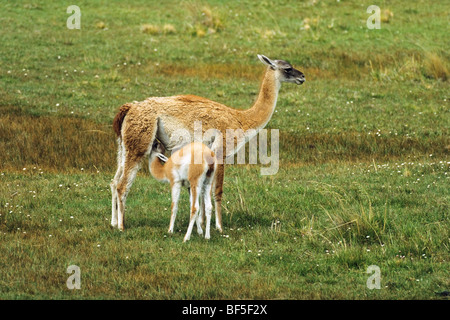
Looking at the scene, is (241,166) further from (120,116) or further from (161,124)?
(120,116)

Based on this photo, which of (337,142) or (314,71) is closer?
(337,142)

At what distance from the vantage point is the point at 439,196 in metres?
10.9

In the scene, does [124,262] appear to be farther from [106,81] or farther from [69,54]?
[69,54]

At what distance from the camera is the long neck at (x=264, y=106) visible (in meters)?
Answer: 10.6

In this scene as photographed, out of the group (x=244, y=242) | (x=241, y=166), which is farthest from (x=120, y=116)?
(x=241, y=166)

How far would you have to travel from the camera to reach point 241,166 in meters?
13.8

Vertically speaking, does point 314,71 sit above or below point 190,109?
below

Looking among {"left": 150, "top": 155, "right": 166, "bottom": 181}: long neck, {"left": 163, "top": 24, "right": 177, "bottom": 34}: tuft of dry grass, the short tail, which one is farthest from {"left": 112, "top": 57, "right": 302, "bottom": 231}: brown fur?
{"left": 163, "top": 24, "right": 177, "bottom": 34}: tuft of dry grass

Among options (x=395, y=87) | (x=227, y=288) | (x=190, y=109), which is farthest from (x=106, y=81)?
(x=227, y=288)

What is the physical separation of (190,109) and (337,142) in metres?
5.75

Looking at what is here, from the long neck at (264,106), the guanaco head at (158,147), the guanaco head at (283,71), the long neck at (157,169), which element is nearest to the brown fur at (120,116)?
the guanaco head at (158,147)

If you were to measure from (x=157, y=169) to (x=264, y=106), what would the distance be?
2.06 meters

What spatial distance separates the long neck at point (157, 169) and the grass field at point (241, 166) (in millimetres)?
734

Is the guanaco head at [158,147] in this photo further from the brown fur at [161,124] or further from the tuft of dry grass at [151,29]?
the tuft of dry grass at [151,29]
